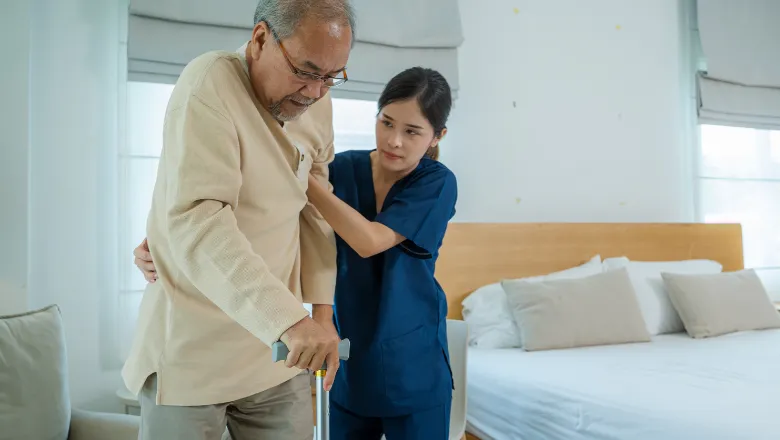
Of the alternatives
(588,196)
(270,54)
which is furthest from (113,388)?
(588,196)

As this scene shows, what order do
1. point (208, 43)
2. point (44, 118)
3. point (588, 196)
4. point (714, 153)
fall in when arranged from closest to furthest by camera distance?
point (44, 118) → point (208, 43) → point (588, 196) → point (714, 153)

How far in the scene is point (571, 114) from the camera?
3588mm

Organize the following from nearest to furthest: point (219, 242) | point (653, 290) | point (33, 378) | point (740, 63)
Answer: point (219, 242), point (33, 378), point (653, 290), point (740, 63)

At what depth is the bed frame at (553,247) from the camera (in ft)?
9.82

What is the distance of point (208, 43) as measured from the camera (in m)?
2.56

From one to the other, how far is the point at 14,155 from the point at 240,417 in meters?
1.60

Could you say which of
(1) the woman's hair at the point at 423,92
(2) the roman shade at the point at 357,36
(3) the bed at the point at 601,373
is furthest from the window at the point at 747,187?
(1) the woman's hair at the point at 423,92

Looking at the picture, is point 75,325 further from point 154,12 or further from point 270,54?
point 270,54

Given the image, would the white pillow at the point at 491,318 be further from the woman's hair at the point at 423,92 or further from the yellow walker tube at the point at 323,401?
the yellow walker tube at the point at 323,401

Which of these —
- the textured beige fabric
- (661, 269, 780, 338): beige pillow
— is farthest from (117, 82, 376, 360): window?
(661, 269, 780, 338): beige pillow

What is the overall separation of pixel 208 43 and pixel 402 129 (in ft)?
4.64

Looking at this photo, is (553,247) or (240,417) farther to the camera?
(553,247)

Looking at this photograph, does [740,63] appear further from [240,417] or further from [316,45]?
[240,417]

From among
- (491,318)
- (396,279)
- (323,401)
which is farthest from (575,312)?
(323,401)
